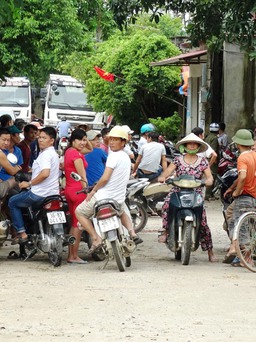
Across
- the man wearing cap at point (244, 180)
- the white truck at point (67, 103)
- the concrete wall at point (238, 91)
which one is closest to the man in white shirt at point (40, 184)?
the man wearing cap at point (244, 180)

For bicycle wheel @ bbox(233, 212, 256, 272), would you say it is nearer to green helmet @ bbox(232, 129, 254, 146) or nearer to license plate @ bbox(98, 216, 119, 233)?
green helmet @ bbox(232, 129, 254, 146)

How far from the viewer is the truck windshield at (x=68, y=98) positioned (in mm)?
41406

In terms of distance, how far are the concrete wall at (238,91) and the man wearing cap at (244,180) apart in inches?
510

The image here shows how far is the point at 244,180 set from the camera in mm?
11438

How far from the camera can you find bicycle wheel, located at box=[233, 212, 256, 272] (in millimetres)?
11250

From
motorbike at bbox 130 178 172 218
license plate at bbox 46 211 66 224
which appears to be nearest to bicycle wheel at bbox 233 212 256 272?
license plate at bbox 46 211 66 224

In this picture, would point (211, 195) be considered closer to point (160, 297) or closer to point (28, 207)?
point (28, 207)

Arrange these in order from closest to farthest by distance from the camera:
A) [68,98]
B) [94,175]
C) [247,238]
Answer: [247,238] → [94,175] → [68,98]

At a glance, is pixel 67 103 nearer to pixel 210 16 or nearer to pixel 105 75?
pixel 105 75

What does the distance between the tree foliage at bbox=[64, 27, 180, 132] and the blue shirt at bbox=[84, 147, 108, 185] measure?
23.0 meters

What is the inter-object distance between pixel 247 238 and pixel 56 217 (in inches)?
89.8

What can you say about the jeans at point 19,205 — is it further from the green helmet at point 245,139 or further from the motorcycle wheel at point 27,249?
the green helmet at point 245,139

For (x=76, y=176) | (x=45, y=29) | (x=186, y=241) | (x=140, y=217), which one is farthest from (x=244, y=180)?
(x=45, y=29)

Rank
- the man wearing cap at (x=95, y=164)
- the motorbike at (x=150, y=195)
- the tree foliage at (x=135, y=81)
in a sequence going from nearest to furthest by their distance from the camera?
the man wearing cap at (x=95, y=164) → the motorbike at (x=150, y=195) → the tree foliage at (x=135, y=81)
